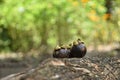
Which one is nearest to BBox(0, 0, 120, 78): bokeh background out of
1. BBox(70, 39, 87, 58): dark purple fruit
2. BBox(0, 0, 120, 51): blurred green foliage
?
BBox(0, 0, 120, 51): blurred green foliage

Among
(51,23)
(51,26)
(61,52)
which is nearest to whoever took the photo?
(61,52)

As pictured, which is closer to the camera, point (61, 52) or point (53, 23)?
point (61, 52)

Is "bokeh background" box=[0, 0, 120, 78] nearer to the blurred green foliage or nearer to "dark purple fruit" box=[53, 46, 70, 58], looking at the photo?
the blurred green foliage

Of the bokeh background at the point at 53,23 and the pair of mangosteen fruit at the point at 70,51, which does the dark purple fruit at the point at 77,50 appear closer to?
the pair of mangosteen fruit at the point at 70,51

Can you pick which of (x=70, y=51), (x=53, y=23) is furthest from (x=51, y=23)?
(x=70, y=51)

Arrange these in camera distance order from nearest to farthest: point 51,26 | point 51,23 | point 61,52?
point 61,52, point 51,23, point 51,26

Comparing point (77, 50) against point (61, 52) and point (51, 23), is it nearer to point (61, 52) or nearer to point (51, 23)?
point (61, 52)

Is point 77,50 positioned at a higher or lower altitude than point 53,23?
lower

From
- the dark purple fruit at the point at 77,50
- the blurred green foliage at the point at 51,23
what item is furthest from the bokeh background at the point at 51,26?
the dark purple fruit at the point at 77,50
